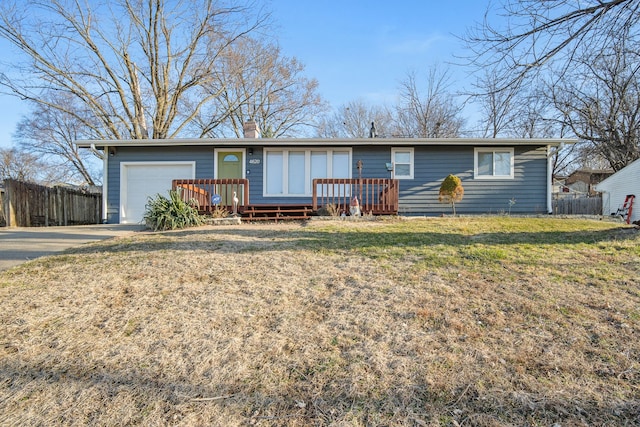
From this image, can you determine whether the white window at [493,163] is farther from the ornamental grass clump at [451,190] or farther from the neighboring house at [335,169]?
the ornamental grass clump at [451,190]

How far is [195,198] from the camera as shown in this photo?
879 cm

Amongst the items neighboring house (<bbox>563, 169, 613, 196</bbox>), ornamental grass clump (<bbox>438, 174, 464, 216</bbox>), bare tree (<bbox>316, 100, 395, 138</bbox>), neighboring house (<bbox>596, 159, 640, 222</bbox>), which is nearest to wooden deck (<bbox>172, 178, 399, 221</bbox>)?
ornamental grass clump (<bbox>438, 174, 464, 216</bbox>)

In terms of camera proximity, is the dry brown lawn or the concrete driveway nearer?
the dry brown lawn

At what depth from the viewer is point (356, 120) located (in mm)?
27938

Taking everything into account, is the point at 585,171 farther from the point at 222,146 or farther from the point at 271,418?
the point at 271,418

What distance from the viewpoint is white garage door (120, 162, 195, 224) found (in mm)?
11008

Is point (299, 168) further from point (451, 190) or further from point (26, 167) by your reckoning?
point (26, 167)

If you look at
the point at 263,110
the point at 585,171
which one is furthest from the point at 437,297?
the point at 585,171

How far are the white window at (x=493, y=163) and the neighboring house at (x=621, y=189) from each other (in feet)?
14.8

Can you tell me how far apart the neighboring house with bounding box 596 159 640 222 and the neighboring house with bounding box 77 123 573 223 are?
341cm

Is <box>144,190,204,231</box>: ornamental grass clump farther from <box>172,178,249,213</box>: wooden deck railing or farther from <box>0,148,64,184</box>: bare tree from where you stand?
<box>0,148,64,184</box>: bare tree

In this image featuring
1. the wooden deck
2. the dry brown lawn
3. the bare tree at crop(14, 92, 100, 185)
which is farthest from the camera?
the bare tree at crop(14, 92, 100, 185)

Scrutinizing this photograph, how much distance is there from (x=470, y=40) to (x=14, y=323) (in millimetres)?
5819

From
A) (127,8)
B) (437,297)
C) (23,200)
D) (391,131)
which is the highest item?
(127,8)
